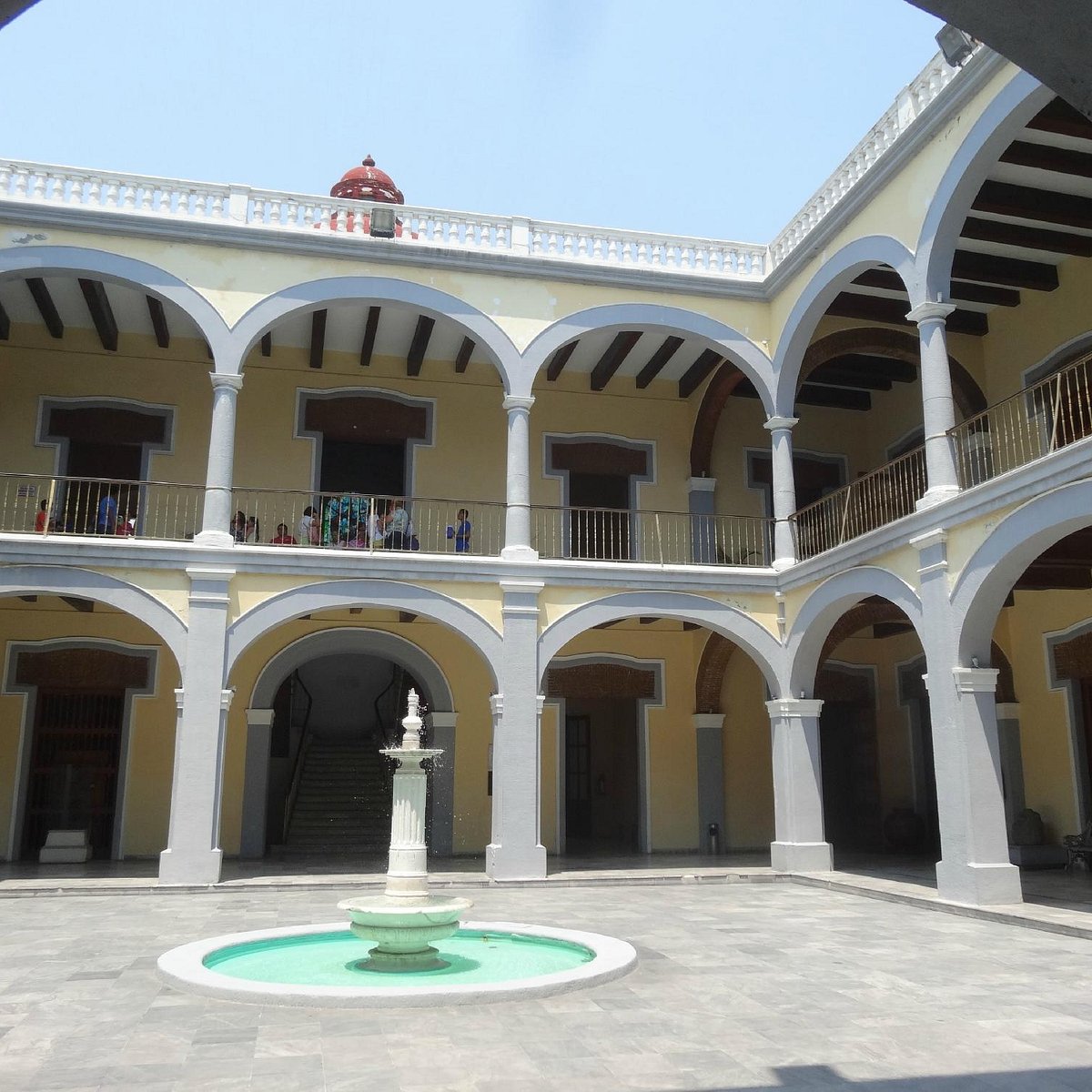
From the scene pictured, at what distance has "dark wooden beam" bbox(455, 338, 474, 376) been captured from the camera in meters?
14.8

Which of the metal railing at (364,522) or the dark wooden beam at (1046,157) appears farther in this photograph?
the metal railing at (364,522)

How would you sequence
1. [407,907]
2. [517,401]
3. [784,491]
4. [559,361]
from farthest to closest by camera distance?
[559,361], [784,491], [517,401], [407,907]

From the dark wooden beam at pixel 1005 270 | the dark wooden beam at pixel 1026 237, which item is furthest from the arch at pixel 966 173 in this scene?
the dark wooden beam at pixel 1005 270

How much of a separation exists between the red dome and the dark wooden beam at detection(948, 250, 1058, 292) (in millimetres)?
7875

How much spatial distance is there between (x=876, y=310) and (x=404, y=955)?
9.90 metres

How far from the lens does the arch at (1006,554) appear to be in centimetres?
→ 859

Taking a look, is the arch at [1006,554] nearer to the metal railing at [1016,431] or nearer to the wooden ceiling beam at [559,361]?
the metal railing at [1016,431]

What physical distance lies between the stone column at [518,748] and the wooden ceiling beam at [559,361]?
402cm

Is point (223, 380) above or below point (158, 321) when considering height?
below

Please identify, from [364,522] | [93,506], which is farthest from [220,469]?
[93,506]

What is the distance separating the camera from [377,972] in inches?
263

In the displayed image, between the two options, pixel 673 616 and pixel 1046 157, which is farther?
pixel 673 616

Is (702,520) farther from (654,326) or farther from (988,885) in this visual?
(988,885)

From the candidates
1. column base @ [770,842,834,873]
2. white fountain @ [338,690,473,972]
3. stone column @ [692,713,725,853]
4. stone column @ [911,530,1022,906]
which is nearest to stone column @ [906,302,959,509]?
stone column @ [911,530,1022,906]
